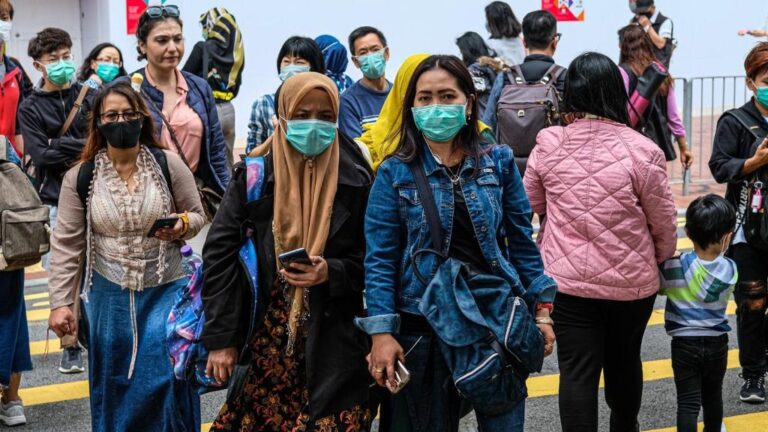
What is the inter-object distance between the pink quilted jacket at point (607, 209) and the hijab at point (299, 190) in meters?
1.05

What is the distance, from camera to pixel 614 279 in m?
4.82

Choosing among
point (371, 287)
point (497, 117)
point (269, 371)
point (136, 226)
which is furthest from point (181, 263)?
point (497, 117)

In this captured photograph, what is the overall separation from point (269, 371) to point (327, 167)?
755 millimetres

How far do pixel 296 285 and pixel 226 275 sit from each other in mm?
263

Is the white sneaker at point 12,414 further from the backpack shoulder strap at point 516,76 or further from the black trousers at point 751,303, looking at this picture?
the black trousers at point 751,303

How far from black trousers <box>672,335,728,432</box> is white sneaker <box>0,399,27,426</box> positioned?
3377mm

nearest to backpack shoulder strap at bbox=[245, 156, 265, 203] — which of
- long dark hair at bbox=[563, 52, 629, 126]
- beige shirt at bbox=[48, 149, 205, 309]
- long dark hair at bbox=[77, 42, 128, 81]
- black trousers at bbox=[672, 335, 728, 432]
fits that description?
beige shirt at bbox=[48, 149, 205, 309]

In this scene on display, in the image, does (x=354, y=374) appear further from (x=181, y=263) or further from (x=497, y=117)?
(x=497, y=117)

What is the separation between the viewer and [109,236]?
17.1ft

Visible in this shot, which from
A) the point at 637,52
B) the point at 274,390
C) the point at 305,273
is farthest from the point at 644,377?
the point at 305,273

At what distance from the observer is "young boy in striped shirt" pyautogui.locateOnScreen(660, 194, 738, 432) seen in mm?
5383

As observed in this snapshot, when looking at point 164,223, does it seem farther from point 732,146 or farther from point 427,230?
point 732,146

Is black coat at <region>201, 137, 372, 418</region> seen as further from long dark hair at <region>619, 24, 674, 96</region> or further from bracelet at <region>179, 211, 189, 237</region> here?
long dark hair at <region>619, 24, 674, 96</region>

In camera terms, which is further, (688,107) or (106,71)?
(688,107)
